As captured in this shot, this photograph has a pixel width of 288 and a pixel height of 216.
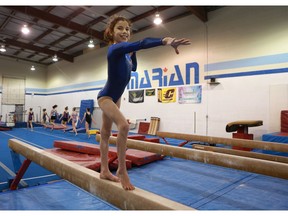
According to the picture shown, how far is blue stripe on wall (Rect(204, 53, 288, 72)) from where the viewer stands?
698 centimetres

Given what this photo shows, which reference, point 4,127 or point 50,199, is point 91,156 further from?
point 4,127

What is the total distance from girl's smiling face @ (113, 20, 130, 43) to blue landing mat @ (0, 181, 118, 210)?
202 centimetres

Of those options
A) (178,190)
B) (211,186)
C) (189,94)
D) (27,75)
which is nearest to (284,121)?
(189,94)

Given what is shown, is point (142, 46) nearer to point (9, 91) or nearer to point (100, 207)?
point (100, 207)

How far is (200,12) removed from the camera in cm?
848

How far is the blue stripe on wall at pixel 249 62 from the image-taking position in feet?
22.9

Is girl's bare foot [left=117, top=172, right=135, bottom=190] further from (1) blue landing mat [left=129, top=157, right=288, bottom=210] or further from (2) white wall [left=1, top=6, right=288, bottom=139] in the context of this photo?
(2) white wall [left=1, top=6, right=288, bottom=139]

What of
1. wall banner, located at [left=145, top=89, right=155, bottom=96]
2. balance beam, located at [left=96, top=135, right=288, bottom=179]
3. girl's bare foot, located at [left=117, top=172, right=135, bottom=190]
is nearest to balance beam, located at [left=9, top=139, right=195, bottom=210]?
girl's bare foot, located at [left=117, top=172, right=135, bottom=190]

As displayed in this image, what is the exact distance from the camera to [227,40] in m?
8.19

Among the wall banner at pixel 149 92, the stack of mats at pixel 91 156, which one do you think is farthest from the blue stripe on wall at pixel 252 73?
the stack of mats at pixel 91 156

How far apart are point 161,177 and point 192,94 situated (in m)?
5.72

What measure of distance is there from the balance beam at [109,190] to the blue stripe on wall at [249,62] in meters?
7.13

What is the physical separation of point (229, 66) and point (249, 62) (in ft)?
2.29
